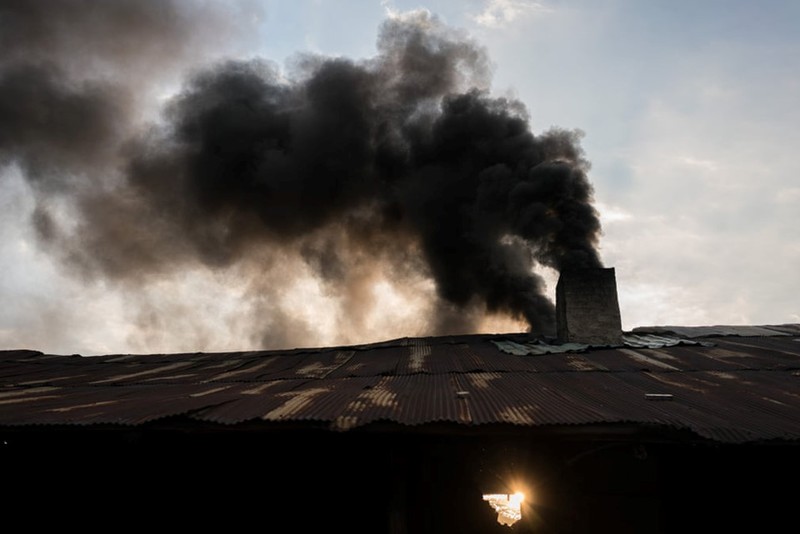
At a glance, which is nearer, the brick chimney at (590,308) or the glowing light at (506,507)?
the glowing light at (506,507)

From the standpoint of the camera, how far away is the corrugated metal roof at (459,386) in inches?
153

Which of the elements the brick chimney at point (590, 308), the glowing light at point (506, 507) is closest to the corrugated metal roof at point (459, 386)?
the brick chimney at point (590, 308)

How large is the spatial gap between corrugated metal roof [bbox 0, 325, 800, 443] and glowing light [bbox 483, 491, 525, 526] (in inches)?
45.7

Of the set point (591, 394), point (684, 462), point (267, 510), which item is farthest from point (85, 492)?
point (684, 462)

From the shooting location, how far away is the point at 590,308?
911 centimetres

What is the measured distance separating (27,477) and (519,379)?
6001mm

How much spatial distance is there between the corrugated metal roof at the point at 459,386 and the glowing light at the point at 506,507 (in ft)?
3.81

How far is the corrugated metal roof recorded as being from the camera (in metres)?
3.89

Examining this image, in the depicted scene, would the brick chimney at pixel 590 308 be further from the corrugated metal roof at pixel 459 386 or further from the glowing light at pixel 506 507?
the glowing light at pixel 506 507

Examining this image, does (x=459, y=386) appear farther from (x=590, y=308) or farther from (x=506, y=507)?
(x=590, y=308)

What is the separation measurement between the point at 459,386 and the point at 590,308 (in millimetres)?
4994

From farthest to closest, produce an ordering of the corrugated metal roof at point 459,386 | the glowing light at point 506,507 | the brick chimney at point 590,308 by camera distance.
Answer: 1. the brick chimney at point 590,308
2. the glowing light at point 506,507
3. the corrugated metal roof at point 459,386

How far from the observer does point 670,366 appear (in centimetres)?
632

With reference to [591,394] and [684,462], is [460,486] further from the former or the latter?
[684,462]
